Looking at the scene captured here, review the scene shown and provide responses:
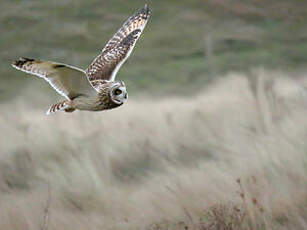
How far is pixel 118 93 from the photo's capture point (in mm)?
2941

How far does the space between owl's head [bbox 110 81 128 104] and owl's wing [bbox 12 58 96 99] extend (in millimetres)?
112

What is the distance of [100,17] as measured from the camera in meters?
12.6

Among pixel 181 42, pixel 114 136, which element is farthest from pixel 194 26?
pixel 114 136

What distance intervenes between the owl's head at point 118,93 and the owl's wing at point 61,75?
0.11 meters

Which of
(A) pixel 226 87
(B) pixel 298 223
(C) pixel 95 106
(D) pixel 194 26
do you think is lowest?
(D) pixel 194 26

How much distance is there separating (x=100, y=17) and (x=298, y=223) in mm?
9743

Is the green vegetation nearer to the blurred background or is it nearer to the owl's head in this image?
the blurred background

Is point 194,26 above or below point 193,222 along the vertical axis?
below

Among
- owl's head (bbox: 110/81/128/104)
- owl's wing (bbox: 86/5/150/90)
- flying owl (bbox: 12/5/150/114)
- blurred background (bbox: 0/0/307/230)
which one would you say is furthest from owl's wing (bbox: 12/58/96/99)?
blurred background (bbox: 0/0/307/230)

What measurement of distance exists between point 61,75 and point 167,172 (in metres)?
1.16

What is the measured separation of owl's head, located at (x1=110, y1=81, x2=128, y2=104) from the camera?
9.51 feet

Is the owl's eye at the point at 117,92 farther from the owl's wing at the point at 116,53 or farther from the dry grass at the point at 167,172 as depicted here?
the dry grass at the point at 167,172

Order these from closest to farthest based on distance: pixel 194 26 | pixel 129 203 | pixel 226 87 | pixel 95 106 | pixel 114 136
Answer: pixel 95 106, pixel 129 203, pixel 114 136, pixel 226 87, pixel 194 26

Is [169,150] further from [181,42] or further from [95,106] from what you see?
[181,42]
